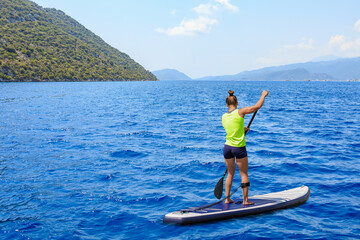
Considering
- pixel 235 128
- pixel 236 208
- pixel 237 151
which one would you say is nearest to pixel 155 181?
pixel 236 208

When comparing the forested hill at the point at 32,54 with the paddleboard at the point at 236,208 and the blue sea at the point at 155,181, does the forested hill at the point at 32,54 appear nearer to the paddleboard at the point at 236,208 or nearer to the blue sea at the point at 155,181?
the blue sea at the point at 155,181

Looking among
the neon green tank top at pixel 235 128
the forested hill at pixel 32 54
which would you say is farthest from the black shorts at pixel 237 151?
the forested hill at pixel 32 54

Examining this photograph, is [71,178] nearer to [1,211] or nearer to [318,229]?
[1,211]

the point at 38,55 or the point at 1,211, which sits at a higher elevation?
the point at 38,55

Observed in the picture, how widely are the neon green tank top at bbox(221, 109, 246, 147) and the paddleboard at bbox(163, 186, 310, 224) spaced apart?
2.08m

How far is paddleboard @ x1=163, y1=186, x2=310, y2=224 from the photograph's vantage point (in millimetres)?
7434

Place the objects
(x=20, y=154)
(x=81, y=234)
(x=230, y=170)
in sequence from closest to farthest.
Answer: (x=81, y=234) < (x=230, y=170) < (x=20, y=154)

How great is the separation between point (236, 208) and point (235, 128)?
8.37 feet

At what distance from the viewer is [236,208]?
790cm

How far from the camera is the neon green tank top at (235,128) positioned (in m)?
7.13

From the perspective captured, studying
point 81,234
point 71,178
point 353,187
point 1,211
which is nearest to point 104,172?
point 71,178

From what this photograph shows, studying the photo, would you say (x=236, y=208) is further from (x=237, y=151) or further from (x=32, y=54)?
(x=32, y=54)

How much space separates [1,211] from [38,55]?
6720 inches

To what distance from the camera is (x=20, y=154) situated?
14.3 metres
